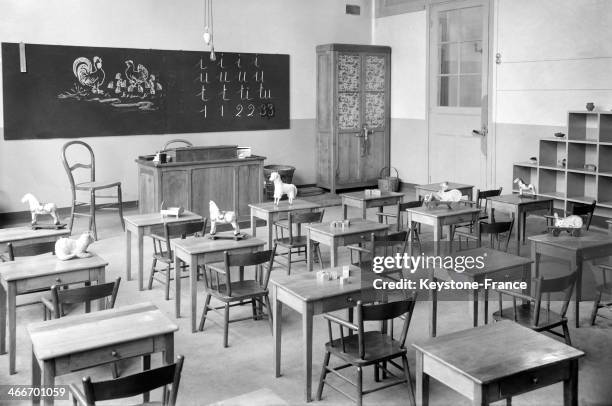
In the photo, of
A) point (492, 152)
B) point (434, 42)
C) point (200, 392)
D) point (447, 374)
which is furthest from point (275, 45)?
point (447, 374)

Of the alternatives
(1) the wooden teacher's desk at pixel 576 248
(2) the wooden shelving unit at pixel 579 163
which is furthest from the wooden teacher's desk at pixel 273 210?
(2) the wooden shelving unit at pixel 579 163

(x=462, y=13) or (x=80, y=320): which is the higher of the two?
(x=462, y=13)

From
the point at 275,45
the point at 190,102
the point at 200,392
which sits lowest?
the point at 200,392

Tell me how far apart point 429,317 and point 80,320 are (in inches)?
112

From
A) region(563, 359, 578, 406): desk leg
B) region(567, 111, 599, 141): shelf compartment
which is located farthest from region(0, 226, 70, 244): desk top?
region(567, 111, 599, 141): shelf compartment

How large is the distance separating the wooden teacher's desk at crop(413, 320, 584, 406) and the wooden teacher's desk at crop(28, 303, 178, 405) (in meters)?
1.36

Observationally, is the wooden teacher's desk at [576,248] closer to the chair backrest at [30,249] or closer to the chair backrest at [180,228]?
the chair backrest at [180,228]

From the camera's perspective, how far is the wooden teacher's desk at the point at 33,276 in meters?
4.71

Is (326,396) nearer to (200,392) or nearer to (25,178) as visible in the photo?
(200,392)

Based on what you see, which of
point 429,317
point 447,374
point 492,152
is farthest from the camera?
point 492,152

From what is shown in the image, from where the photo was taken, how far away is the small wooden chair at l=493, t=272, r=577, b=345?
4.42 m

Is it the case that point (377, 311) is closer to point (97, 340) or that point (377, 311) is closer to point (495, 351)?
point (495, 351)

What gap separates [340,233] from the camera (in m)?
6.28

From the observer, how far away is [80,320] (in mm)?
3848
